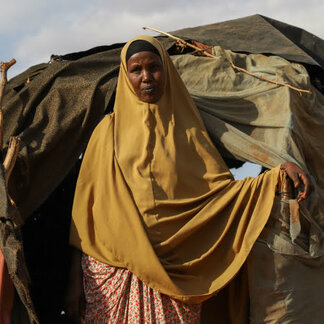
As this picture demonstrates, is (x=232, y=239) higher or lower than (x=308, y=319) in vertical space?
higher

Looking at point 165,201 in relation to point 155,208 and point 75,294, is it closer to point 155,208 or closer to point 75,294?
point 155,208

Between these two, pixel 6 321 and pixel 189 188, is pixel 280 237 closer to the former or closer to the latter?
pixel 189 188

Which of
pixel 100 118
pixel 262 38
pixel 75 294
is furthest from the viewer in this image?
pixel 262 38

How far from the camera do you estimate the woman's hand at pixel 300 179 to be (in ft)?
17.7

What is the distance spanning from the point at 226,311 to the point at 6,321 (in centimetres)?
153

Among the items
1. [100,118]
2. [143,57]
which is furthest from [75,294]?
[143,57]

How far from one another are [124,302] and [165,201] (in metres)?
0.69

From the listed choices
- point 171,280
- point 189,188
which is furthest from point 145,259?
point 189,188

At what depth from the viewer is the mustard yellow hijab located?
539 centimetres

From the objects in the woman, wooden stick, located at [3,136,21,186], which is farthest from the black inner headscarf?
wooden stick, located at [3,136,21,186]

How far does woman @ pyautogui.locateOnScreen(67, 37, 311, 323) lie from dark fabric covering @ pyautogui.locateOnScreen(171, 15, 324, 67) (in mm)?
1308

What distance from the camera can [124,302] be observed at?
5414mm

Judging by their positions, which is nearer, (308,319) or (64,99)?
(308,319)

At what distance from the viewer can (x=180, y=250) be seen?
5.48m
